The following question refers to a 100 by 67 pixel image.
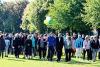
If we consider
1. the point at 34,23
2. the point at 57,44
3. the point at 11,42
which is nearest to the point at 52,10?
the point at 34,23

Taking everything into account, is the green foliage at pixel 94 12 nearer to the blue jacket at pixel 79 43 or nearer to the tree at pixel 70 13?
the tree at pixel 70 13

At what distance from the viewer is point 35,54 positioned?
36375 millimetres

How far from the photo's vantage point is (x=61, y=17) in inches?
2424

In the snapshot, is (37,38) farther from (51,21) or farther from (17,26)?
(17,26)

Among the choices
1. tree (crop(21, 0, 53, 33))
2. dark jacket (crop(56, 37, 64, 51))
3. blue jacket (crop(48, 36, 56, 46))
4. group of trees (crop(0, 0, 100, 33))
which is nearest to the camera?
dark jacket (crop(56, 37, 64, 51))

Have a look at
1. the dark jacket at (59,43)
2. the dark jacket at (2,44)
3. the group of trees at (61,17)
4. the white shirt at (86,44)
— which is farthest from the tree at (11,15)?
the dark jacket at (59,43)

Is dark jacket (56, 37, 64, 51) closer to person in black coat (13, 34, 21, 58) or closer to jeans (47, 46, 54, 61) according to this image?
jeans (47, 46, 54, 61)

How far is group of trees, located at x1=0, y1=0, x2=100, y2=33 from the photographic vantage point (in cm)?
5172

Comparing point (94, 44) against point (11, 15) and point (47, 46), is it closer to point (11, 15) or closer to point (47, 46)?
point (47, 46)

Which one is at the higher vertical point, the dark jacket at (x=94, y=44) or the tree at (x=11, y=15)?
the tree at (x=11, y=15)

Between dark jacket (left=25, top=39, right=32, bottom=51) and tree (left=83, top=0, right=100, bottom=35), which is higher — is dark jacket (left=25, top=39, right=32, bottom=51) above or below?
below

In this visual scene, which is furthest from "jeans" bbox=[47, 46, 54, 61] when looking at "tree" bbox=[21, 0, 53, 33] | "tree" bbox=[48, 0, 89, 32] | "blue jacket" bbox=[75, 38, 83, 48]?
"tree" bbox=[21, 0, 53, 33]

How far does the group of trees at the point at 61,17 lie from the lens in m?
51.7

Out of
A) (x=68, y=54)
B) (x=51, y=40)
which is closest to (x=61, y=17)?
(x=68, y=54)
